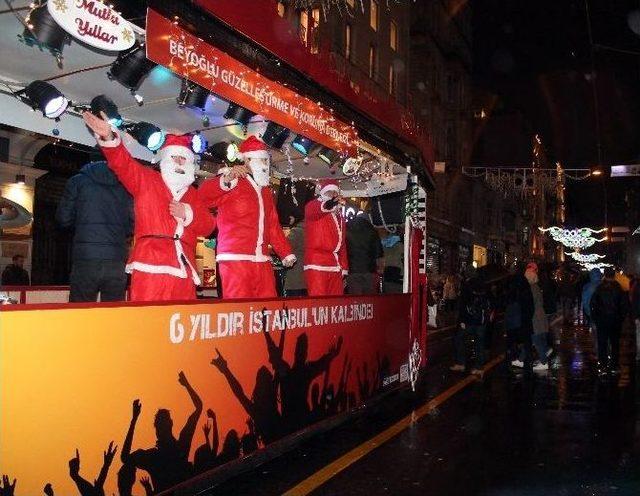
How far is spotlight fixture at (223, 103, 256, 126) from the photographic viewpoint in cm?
599

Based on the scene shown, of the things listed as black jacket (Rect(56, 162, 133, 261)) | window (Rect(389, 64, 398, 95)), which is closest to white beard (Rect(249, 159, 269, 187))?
black jacket (Rect(56, 162, 133, 261))

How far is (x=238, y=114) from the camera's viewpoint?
6.13m

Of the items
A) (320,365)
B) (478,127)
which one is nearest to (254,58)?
(320,365)

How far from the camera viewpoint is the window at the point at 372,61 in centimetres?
3006

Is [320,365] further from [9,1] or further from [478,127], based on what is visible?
[478,127]

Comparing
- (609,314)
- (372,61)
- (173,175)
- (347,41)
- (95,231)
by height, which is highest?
(372,61)

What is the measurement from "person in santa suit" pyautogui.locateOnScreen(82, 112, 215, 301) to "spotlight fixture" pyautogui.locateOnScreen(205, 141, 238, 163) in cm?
248

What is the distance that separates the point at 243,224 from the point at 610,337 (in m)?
7.63

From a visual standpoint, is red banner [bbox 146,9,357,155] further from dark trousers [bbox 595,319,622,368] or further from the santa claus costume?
dark trousers [bbox 595,319,622,368]

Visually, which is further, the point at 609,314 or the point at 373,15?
the point at 373,15

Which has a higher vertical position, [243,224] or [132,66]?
[132,66]

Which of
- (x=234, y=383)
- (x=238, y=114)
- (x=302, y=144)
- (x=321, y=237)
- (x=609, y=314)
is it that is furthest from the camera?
(x=609, y=314)

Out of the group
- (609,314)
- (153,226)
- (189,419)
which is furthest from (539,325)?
(189,419)

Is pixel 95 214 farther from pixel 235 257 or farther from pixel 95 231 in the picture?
pixel 235 257
